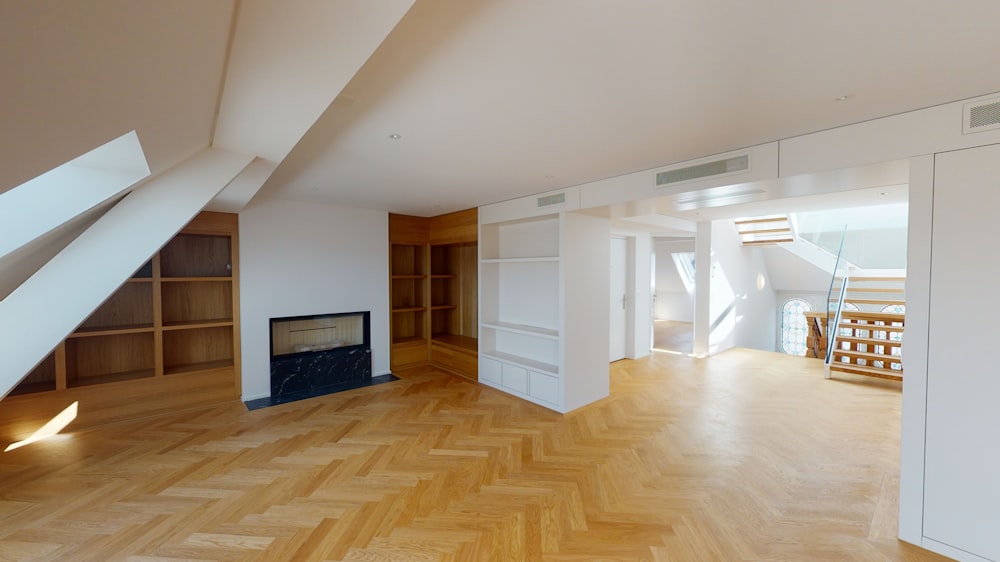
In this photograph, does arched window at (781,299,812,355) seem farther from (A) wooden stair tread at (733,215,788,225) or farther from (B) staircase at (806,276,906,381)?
(A) wooden stair tread at (733,215,788,225)

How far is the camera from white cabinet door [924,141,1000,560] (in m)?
1.97

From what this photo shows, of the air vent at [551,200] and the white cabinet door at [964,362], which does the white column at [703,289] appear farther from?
the white cabinet door at [964,362]

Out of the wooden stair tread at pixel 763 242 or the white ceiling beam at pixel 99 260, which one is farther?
the wooden stair tread at pixel 763 242

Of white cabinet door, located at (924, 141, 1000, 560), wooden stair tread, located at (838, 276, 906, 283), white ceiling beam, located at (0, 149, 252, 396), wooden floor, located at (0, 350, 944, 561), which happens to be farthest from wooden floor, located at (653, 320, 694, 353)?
white ceiling beam, located at (0, 149, 252, 396)

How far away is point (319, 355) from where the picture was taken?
505 centimetres

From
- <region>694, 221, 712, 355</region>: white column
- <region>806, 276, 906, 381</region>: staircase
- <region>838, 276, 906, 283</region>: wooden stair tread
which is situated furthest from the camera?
<region>694, 221, 712, 355</region>: white column

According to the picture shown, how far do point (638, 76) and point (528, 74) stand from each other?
1.66 ft

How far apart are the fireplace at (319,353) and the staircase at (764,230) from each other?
714cm

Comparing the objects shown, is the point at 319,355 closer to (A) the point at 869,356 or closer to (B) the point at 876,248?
(A) the point at 869,356

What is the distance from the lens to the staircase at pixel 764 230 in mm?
7207

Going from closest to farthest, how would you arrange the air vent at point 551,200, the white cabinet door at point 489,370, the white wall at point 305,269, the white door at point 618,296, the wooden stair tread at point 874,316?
1. the air vent at point 551,200
2. the white wall at point 305,269
3. the white cabinet door at point 489,370
4. the wooden stair tread at point 874,316
5. the white door at point 618,296

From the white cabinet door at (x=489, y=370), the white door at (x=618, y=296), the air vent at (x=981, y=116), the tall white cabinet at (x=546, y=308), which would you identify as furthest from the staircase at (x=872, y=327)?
the white cabinet door at (x=489, y=370)

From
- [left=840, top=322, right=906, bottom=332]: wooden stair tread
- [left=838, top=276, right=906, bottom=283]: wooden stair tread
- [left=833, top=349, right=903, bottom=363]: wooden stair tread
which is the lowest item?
[left=833, top=349, right=903, bottom=363]: wooden stair tread

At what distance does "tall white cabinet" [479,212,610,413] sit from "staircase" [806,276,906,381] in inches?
145
